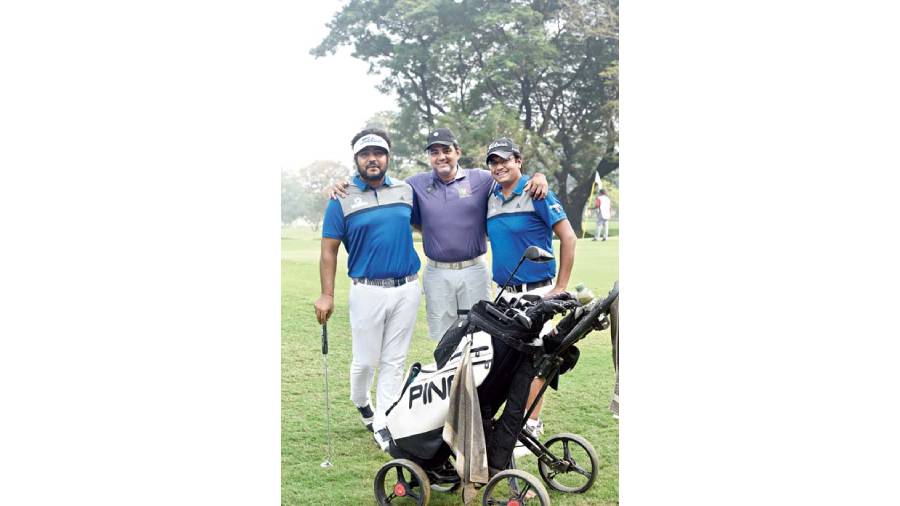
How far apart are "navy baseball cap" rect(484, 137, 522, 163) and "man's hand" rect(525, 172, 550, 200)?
16 cm

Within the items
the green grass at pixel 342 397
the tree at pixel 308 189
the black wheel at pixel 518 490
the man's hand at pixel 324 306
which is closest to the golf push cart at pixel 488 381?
the black wheel at pixel 518 490

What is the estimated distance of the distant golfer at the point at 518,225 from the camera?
3.73 metres

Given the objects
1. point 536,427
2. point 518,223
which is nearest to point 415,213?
point 518,223

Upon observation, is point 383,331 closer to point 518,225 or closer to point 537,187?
point 518,225

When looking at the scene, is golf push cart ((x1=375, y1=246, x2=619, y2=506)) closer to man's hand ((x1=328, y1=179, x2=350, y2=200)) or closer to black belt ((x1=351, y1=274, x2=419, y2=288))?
black belt ((x1=351, y1=274, x2=419, y2=288))

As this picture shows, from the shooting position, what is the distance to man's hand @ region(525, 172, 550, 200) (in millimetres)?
3668

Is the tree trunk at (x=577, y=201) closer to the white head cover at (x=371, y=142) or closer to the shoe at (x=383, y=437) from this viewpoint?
the white head cover at (x=371, y=142)

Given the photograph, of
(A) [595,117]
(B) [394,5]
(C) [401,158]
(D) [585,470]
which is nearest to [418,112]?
(C) [401,158]

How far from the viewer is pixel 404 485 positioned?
3.45 m

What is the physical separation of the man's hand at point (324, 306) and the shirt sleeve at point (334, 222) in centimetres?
29

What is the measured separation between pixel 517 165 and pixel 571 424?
1225 mm

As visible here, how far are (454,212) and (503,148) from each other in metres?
0.36

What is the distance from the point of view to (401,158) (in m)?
4.09

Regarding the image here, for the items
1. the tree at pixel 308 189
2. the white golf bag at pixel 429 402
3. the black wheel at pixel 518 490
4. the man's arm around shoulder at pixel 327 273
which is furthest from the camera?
the tree at pixel 308 189
